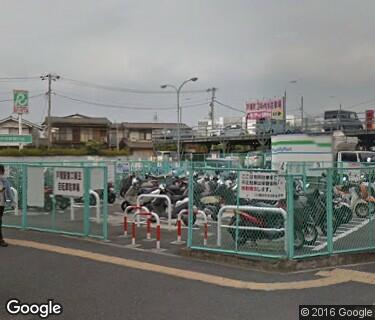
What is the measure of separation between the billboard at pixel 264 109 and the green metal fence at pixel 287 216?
49705 millimetres

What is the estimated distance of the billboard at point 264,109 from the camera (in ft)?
196

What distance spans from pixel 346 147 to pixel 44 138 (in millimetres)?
42048

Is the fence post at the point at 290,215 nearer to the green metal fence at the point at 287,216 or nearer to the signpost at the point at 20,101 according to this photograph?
the green metal fence at the point at 287,216

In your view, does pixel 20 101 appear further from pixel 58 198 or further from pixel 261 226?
pixel 261 226

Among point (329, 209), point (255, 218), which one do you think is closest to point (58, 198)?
point (255, 218)

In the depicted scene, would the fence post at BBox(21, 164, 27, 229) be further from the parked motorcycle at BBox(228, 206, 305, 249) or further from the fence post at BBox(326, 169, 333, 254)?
the fence post at BBox(326, 169, 333, 254)

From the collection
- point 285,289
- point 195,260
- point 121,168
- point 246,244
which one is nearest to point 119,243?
point 195,260

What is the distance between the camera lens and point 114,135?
2694 inches

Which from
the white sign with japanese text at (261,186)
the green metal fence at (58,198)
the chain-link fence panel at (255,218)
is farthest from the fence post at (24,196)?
the white sign with japanese text at (261,186)

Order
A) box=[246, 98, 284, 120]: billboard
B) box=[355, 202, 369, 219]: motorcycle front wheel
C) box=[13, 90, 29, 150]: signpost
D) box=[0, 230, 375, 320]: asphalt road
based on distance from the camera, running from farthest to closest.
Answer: box=[246, 98, 284, 120]: billboard → box=[13, 90, 29, 150]: signpost → box=[355, 202, 369, 219]: motorcycle front wheel → box=[0, 230, 375, 320]: asphalt road

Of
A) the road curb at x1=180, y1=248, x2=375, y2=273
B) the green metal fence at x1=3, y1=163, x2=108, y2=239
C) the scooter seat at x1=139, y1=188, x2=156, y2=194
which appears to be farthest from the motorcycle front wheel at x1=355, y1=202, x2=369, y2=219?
the scooter seat at x1=139, y1=188, x2=156, y2=194

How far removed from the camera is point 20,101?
137ft

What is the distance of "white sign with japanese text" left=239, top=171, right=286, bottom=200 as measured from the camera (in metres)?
7.62

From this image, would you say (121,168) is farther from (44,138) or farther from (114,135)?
(114,135)
